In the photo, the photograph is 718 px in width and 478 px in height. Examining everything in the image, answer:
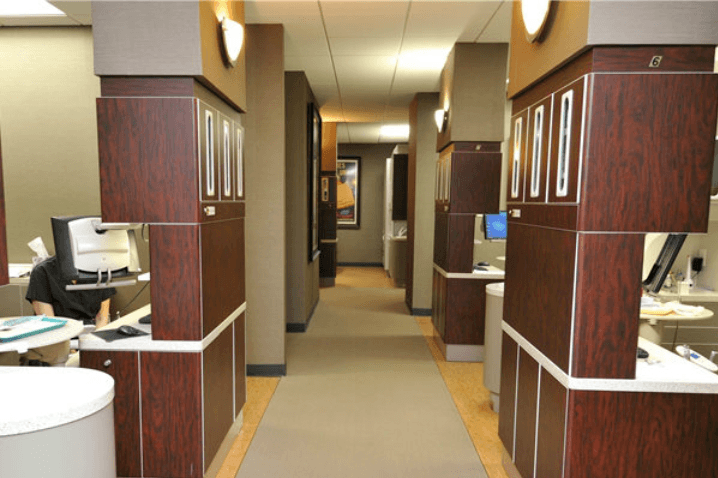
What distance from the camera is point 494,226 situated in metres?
5.26

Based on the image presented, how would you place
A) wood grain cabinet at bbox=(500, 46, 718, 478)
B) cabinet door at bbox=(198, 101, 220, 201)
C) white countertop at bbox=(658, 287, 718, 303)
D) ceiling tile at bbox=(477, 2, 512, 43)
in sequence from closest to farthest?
wood grain cabinet at bbox=(500, 46, 718, 478) → cabinet door at bbox=(198, 101, 220, 201) → ceiling tile at bbox=(477, 2, 512, 43) → white countertop at bbox=(658, 287, 718, 303)

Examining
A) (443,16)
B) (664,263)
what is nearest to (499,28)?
(443,16)

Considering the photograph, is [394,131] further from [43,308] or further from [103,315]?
[43,308]

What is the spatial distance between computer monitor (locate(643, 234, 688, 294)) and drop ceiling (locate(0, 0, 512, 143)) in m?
2.07

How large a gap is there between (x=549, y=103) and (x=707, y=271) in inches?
125

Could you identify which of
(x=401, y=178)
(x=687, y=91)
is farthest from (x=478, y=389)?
(x=401, y=178)

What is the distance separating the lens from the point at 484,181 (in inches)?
186

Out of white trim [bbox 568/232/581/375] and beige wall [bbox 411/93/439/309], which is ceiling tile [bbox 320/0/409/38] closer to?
beige wall [bbox 411/93/439/309]

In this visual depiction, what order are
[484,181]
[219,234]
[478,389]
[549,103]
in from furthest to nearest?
[484,181]
[478,389]
[219,234]
[549,103]

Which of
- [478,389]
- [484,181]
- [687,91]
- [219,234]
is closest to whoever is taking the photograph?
[687,91]

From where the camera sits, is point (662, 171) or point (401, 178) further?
point (401, 178)

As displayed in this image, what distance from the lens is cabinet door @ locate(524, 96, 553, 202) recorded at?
225 centimetres

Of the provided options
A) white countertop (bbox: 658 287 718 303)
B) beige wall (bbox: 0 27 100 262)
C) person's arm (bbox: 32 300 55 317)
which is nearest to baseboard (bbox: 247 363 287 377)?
person's arm (bbox: 32 300 55 317)

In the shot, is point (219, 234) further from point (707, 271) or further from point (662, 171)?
point (707, 271)
